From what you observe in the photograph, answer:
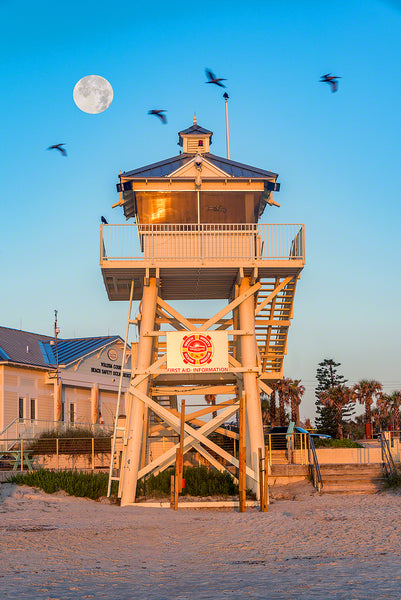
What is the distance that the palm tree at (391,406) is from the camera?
82438mm

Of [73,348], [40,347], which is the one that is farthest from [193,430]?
[73,348]

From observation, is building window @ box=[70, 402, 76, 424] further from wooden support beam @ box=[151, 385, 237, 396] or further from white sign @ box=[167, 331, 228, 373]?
white sign @ box=[167, 331, 228, 373]

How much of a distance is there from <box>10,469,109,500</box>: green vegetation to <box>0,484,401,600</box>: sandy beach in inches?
68.0

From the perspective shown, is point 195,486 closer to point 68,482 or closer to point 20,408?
point 68,482

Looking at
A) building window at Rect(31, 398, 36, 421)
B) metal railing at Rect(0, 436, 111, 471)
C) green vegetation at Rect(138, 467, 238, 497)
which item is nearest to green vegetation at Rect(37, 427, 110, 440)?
metal railing at Rect(0, 436, 111, 471)

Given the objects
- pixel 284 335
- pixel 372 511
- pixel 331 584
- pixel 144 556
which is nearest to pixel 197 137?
pixel 284 335

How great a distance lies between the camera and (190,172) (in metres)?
22.2

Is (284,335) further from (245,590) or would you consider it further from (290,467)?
(245,590)

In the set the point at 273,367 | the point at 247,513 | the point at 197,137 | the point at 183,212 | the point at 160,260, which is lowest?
the point at 247,513

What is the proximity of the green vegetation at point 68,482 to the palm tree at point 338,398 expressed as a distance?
2169 inches

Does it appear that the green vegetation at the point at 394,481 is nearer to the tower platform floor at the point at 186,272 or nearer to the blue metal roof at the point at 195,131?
the tower platform floor at the point at 186,272

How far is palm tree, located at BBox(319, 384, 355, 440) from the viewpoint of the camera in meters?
77.2

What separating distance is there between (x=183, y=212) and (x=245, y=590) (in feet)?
51.3

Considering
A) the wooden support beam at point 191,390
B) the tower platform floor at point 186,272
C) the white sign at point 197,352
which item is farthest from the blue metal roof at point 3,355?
the white sign at point 197,352
